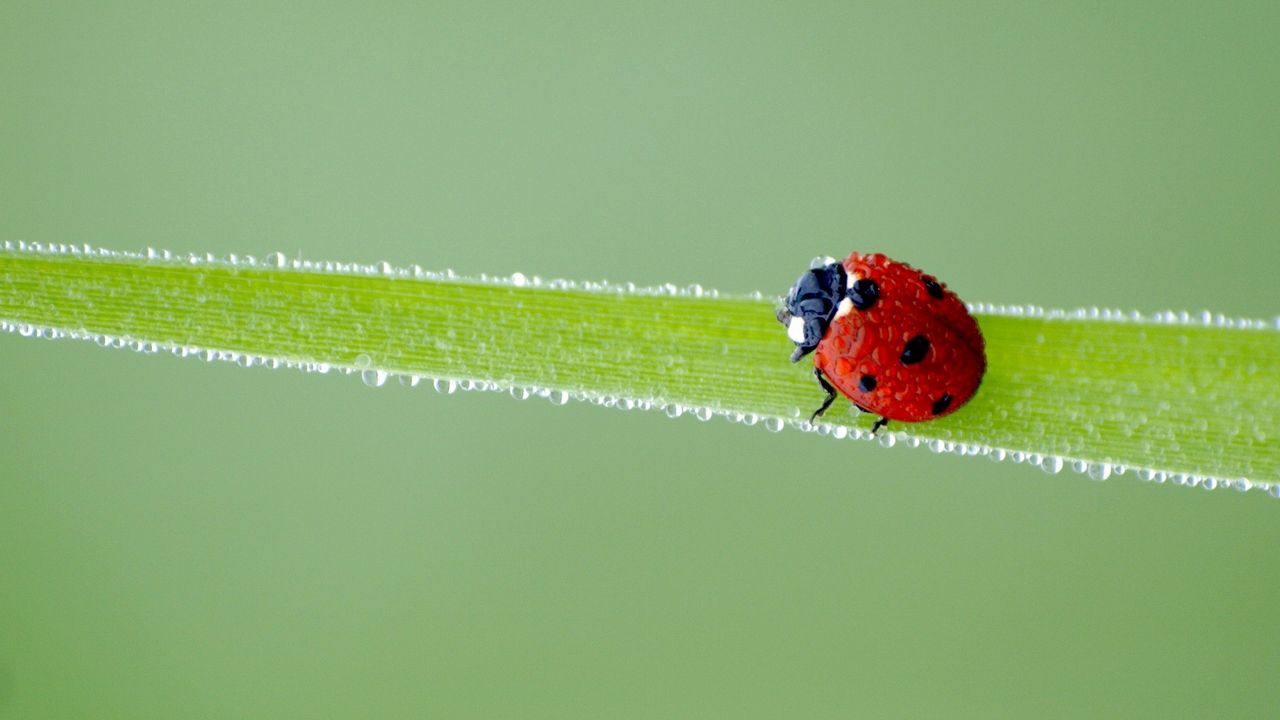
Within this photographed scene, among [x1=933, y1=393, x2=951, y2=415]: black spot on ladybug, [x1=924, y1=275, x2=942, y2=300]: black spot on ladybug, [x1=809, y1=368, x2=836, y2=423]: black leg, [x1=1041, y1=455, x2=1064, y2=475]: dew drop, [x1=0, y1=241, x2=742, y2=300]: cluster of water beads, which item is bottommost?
[x1=1041, y1=455, x2=1064, y2=475]: dew drop

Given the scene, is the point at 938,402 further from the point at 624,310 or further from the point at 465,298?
the point at 465,298

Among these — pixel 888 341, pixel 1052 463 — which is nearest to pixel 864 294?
pixel 888 341

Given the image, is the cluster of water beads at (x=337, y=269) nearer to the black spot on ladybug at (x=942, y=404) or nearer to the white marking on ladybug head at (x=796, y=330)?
the white marking on ladybug head at (x=796, y=330)

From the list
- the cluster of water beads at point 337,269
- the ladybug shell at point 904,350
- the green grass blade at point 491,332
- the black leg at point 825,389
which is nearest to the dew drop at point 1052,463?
the green grass blade at point 491,332

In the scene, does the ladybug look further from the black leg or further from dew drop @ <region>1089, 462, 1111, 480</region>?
dew drop @ <region>1089, 462, 1111, 480</region>

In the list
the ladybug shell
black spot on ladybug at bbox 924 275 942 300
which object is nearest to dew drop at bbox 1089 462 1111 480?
the ladybug shell

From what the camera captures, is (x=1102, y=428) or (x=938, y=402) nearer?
(x=1102, y=428)

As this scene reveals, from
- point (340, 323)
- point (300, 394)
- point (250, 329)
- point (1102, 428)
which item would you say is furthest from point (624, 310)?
point (300, 394)
